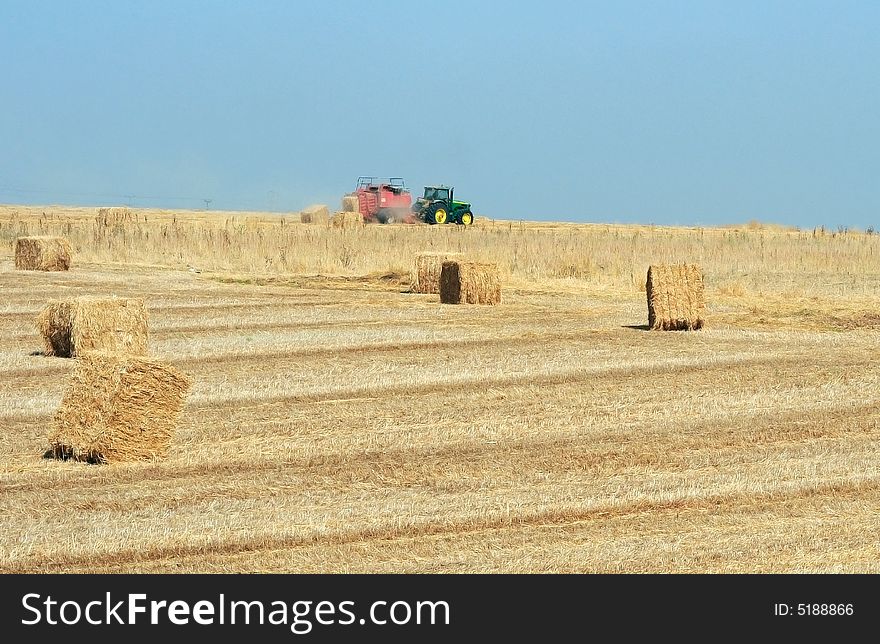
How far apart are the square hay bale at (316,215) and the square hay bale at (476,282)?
28.9 meters

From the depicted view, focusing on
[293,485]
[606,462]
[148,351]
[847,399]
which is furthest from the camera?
[148,351]

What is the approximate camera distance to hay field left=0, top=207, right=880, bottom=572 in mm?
7617

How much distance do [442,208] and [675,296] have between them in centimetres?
3375

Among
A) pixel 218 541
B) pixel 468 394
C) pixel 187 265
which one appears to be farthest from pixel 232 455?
pixel 187 265

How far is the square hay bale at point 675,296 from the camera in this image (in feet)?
61.2

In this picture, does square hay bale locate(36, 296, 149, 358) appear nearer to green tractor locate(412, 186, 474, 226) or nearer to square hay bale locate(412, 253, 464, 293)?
square hay bale locate(412, 253, 464, 293)

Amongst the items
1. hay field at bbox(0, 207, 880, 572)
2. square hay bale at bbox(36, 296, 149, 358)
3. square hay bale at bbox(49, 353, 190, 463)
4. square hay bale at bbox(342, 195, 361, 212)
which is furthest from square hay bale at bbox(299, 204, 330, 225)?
square hay bale at bbox(49, 353, 190, 463)

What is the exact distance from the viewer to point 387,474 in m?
9.56

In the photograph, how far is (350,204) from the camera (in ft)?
178

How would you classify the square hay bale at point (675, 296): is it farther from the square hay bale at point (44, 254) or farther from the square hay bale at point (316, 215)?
the square hay bale at point (316, 215)

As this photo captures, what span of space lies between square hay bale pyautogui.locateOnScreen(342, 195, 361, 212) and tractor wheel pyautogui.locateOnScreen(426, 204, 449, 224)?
3431mm

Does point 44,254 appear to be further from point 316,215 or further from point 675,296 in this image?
point 316,215
